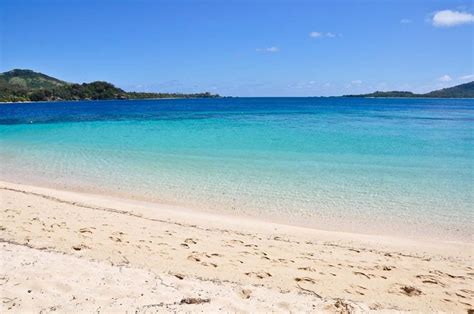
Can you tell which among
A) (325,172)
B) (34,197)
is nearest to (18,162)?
(34,197)

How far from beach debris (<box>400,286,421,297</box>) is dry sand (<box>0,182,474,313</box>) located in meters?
0.02

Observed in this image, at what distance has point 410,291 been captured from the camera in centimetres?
503

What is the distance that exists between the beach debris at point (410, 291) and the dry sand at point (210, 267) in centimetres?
2

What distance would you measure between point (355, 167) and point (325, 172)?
1.63 meters

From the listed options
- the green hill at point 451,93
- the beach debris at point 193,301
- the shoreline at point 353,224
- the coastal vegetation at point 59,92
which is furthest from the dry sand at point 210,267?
the green hill at point 451,93

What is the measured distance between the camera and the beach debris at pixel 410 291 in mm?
4959

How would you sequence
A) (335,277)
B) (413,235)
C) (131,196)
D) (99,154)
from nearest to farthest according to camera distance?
(335,277)
(413,235)
(131,196)
(99,154)

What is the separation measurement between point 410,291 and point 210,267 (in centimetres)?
284

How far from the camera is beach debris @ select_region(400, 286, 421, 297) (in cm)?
496

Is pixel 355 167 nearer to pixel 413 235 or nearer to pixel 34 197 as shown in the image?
pixel 413 235

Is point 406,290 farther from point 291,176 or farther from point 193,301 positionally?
point 291,176

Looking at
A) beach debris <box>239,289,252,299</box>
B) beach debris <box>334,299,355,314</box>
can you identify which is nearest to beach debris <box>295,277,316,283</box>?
beach debris <box>334,299,355,314</box>

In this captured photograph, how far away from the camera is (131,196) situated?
10.5 m

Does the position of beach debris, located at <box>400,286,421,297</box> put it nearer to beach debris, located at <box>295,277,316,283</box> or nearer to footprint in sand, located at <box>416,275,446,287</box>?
footprint in sand, located at <box>416,275,446,287</box>
